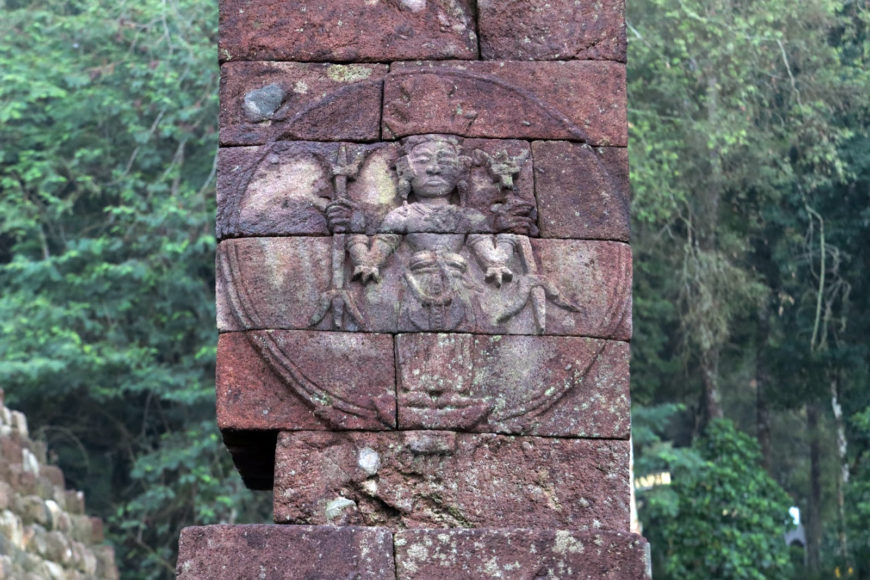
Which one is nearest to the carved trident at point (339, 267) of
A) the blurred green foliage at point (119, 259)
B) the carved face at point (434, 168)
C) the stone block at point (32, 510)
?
the carved face at point (434, 168)

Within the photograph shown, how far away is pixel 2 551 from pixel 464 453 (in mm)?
6394

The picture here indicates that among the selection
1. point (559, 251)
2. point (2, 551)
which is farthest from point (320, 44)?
point (2, 551)

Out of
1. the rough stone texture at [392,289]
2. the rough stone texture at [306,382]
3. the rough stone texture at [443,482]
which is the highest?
the rough stone texture at [392,289]

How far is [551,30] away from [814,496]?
54.3 ft

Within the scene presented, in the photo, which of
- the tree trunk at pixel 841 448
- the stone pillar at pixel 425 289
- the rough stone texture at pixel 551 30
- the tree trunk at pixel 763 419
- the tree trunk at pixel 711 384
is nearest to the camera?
the stone pillar at pixel 425 289

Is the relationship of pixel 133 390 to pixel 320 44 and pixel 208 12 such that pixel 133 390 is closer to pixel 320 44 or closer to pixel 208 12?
pixel 208 12

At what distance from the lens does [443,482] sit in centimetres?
522

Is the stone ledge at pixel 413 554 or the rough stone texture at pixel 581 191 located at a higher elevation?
the rough stone texture at pixel 581 191

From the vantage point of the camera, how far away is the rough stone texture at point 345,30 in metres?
5.73

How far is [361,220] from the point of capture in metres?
5.51

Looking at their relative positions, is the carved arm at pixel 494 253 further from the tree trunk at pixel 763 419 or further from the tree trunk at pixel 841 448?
the tree trunk at pixel 763 419

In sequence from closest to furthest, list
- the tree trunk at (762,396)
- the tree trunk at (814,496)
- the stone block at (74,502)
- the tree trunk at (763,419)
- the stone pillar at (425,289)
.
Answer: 1. the stone pillar at (425,289)
2. the stone block at (74,502)
3. the tree trunk at (762,396)
4. the tree trunk at (763,419)
5. the tree trunk at (814,496)

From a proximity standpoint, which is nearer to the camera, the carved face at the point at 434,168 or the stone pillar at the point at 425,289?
the stone pillar at the point at 425,289

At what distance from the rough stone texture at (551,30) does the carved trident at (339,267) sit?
28.9 inches
